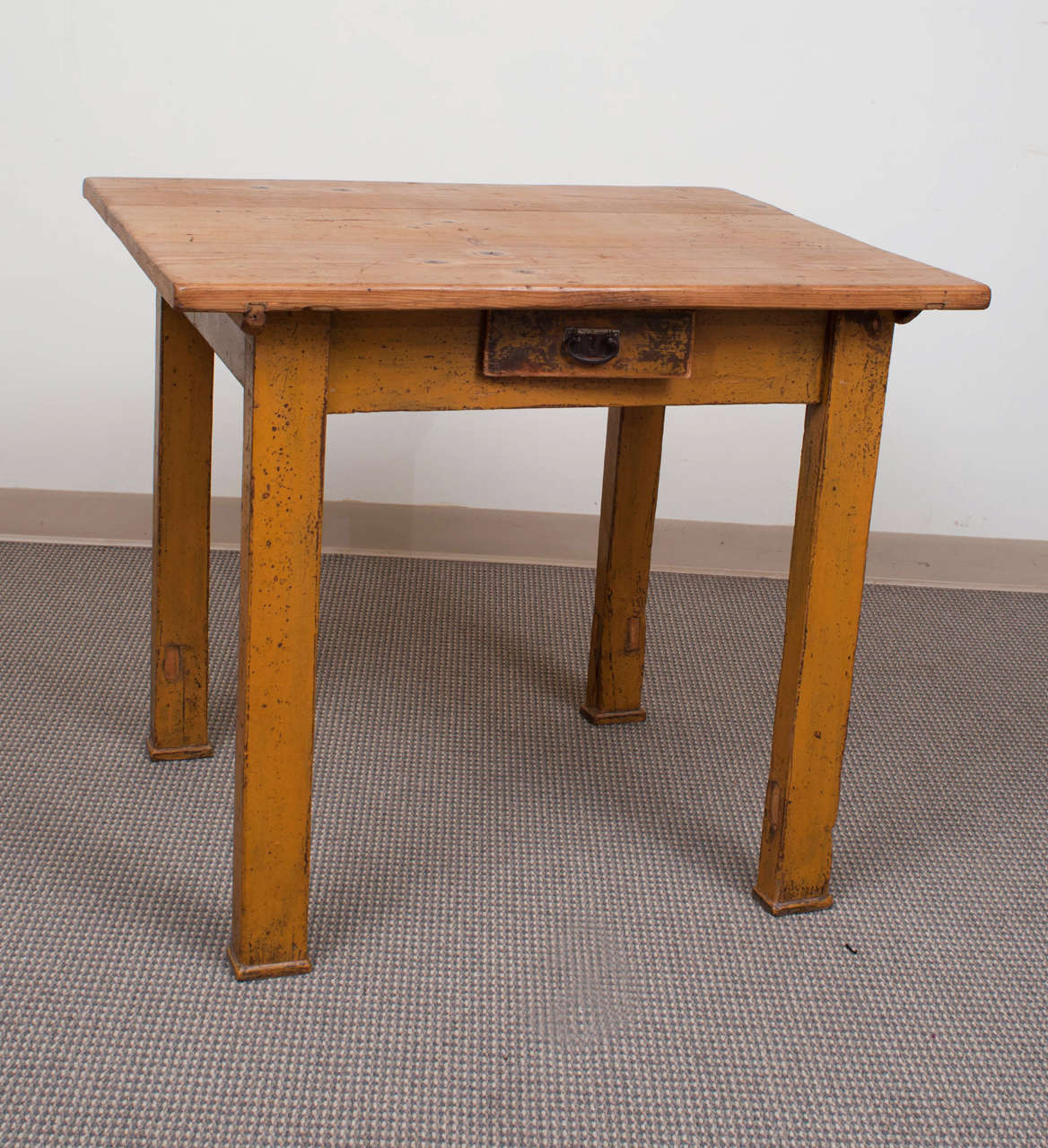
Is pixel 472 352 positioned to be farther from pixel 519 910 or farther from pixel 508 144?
pixel 508 144

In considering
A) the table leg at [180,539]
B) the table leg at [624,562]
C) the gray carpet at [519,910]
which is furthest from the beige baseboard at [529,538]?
the table leg at [180,539]

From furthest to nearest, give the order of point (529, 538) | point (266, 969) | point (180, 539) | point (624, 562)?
1. point (529, 538)
2. point (624, 562)
3. point (180, 539)
4. point (266, 969)

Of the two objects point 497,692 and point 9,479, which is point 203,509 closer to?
point 497,692

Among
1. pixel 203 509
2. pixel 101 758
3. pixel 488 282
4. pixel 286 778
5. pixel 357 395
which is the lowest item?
pixel 101 758

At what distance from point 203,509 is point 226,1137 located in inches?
31.4

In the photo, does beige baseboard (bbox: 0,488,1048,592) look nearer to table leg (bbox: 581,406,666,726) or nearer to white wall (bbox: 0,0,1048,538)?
white wall (bbox: 0,0,1048,538)

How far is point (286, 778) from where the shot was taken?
4.35ft

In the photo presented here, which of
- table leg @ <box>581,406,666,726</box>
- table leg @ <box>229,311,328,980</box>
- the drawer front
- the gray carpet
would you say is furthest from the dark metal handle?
the gray carpet

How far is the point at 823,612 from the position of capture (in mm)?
1440

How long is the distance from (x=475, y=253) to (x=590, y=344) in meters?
0.15

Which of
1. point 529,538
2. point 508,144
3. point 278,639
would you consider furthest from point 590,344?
point 529,538

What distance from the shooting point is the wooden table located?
1183mm

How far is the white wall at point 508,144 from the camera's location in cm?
228

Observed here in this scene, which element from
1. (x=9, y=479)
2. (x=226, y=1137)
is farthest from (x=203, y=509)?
(x=9, y=479)
